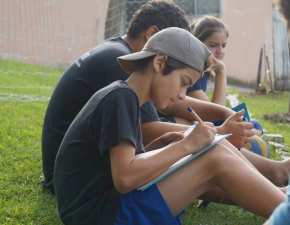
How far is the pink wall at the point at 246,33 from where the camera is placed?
1302 cm

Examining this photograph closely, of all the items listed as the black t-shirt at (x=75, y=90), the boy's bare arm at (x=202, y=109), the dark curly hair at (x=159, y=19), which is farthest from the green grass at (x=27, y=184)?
the dark curly hair at (x=159, y=19)

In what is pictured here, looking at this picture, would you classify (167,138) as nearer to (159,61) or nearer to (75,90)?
(159,61)

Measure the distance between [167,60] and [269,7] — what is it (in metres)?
10.9

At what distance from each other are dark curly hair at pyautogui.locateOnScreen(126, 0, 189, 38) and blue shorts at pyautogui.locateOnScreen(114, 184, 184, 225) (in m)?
1.46

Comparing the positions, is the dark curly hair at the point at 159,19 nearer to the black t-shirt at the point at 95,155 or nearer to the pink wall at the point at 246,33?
the black t-shirt at the point at 95,155

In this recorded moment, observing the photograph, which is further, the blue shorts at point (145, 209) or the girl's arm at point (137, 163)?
the blue shorts at point (145, 209)

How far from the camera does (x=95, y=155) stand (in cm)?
262

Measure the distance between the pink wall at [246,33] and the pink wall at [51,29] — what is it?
3.63 metres

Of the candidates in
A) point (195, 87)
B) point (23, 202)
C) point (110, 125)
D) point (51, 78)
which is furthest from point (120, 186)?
point (51, 78)

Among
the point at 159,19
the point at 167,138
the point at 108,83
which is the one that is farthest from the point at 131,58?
the point at 159,19

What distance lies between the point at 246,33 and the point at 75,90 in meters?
10.4

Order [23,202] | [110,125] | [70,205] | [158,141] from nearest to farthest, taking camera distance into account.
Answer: [110,125], [70,205], [158,141], [23,202]

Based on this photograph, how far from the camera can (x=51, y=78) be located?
919 centimetres

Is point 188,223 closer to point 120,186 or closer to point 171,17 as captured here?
point 120,186
